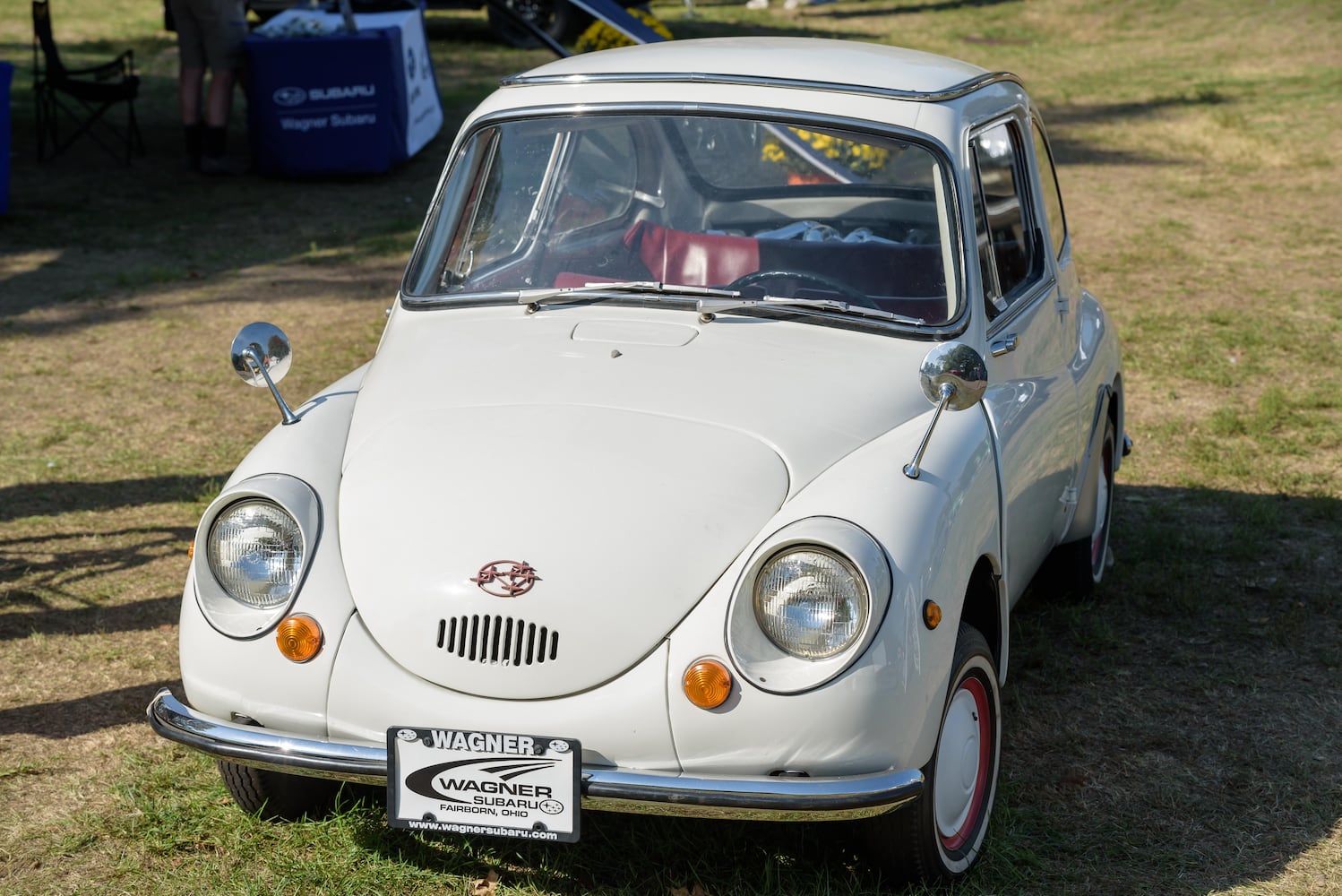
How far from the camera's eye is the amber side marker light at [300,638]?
116 inches

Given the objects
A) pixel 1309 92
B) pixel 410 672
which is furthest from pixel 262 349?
pixel 1309 92

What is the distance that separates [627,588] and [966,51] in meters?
17.5

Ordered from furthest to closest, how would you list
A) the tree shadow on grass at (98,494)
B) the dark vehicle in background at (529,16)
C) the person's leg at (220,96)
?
the dark vehicle in background at (529,16) → the person's leg at (220,96) → the tree shadow on grass at (98,494)

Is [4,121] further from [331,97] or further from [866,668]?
[866,668]

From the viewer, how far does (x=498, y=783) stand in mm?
2828

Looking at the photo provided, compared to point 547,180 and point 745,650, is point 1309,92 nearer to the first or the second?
point 547,180

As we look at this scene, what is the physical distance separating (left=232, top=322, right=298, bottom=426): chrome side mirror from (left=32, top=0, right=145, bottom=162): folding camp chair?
863cm

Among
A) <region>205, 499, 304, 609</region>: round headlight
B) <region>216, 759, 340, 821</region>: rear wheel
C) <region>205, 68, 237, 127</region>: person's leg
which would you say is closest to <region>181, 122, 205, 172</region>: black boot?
<region>205, 68, 237, 127</region>: person's leg

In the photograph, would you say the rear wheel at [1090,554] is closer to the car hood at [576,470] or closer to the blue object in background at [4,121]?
the car hood at [576,470]

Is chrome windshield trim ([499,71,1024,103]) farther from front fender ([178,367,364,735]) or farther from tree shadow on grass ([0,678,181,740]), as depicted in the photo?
tree shadow on grass ([0,678,181,740])

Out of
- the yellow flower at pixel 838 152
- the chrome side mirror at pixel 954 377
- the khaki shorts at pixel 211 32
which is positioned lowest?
the khaki shorts at pixel 211 32

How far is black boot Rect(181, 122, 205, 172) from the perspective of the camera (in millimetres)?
11984

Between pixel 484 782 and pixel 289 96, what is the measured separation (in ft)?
31.0

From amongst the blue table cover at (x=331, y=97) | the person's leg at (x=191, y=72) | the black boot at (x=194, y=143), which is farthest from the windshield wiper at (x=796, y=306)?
the black boot at (x=194, y=143)
